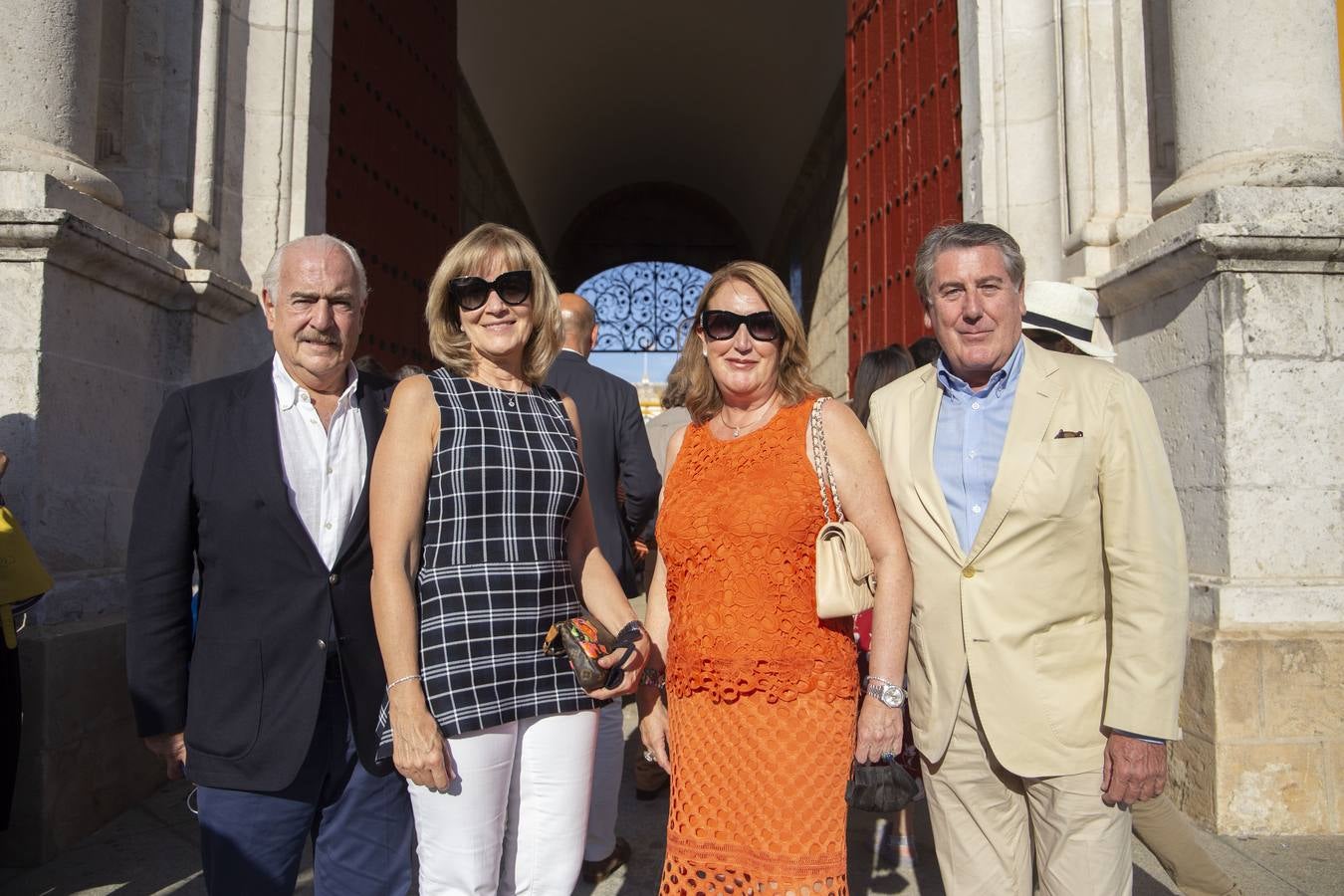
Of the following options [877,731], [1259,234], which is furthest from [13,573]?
[1259,234]

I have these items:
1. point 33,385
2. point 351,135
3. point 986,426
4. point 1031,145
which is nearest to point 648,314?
point 351,135

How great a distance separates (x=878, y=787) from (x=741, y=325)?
1062 millimetres

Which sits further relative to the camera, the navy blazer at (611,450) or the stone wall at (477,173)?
the stone wall at (477,173)

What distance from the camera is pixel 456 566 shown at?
191 centimetres

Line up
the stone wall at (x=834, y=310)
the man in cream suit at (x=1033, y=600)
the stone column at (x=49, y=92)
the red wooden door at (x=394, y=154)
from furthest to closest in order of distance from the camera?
the stone wall at (x=834, y=310)
the red wooden door at (x=394, y=154)
the stone column at (x=49, y=92)
the man in cream suit at (x=1033, y=600)

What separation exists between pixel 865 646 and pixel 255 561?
6.01 feet

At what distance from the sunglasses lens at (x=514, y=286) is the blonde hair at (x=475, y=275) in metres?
0.03

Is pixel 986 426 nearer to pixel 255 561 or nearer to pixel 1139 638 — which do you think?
pixel 1139 638

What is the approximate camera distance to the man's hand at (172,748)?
6.62ft

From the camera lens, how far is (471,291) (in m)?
2.08

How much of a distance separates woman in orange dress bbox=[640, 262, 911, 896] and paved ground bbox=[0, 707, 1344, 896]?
4.21 feet

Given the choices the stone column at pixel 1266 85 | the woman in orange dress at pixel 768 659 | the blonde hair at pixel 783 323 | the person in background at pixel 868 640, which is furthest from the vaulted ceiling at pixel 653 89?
the woman in orange dress at pixel 768 659

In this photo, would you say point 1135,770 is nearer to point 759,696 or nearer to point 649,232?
point 759,696

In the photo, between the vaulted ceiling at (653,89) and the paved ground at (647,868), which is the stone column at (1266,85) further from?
the vaulted ceiling at (653,89)
